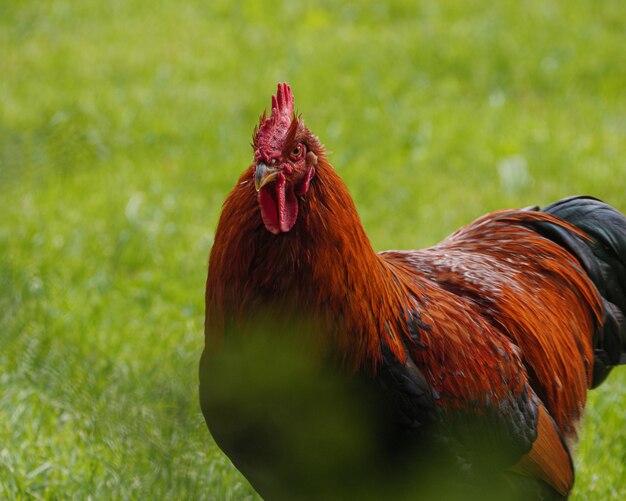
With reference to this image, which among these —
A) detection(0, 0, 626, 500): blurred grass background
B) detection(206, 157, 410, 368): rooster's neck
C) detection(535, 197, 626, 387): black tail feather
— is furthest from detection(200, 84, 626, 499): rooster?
detection(535, 197, 626, 387): black tail feather

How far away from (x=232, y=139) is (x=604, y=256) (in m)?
3.96

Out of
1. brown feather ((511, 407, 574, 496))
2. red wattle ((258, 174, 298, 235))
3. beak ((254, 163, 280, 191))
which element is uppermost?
beak ((254, 163, 280, 191))

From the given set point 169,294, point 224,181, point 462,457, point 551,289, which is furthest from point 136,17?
point 462,457

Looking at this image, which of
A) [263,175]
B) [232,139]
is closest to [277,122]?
[263,175]

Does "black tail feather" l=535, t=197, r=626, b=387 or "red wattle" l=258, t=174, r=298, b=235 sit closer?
"red wattle" l=258, t=174, r=298, b=235

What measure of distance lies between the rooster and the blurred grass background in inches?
13.3

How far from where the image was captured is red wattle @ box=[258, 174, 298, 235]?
2340mm

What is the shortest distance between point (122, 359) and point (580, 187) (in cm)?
370

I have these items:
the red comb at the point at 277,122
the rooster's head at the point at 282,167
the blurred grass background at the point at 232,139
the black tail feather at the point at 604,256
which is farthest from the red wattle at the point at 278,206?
the black tail feather at the point at 604,256

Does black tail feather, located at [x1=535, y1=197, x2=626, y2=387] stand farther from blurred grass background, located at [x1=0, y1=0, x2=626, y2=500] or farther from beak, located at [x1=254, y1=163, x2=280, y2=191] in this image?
beak, located at [x1=254, y1=163, x2=280, y2=191]

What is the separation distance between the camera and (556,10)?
903cm

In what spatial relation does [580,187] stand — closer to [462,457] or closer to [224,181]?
[224,181]

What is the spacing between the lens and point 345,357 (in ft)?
8.14

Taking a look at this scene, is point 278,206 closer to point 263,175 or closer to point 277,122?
point 263,175
